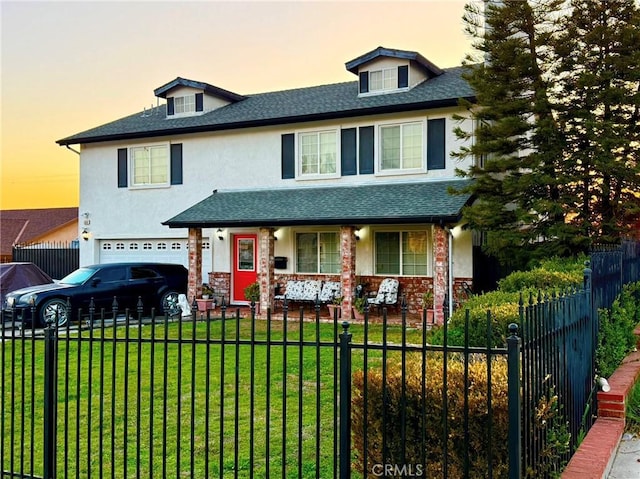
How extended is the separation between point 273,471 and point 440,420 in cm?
191

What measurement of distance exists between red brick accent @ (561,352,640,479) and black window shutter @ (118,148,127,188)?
18404 mm

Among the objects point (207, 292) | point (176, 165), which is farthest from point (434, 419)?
point (176, 165)

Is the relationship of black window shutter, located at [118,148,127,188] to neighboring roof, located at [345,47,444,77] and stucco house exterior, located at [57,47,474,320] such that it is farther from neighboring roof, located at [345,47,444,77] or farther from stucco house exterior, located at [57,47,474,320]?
neighboring roof, located at [345,47,444,77]

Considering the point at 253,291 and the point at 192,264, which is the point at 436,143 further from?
the point at 192,264

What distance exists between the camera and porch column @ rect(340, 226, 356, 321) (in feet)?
53.6

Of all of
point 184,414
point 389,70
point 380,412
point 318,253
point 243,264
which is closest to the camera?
point 380,412

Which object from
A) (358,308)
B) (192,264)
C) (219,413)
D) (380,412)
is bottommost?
(219,413)

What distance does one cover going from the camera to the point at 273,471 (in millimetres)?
5289

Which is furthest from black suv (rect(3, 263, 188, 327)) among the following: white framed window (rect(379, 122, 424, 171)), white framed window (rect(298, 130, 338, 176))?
white framed window (rect(379, 122, 424, 171))

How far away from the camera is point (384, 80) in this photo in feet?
62.4

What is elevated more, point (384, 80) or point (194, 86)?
point (194, 86)

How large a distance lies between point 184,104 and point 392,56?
816 centimetres

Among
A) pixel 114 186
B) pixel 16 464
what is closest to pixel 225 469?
pixel 16 464

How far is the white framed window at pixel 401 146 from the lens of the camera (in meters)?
17.3
